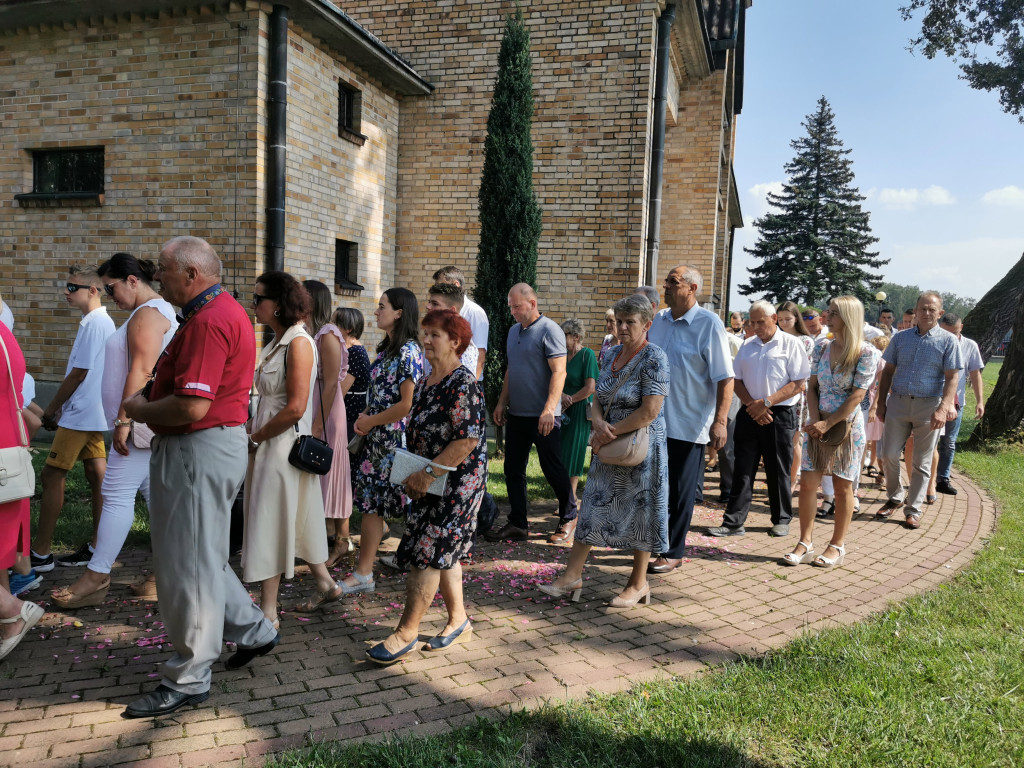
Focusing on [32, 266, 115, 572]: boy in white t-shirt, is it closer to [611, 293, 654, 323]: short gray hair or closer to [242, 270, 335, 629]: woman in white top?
[242, 270, 335, 629]: woman in white top

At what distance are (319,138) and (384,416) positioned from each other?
8.21m

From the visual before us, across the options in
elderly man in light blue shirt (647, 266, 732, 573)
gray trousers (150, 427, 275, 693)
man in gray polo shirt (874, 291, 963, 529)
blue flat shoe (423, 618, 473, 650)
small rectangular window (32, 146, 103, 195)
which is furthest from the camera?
small rectangular window (32, 146, 103, 195)

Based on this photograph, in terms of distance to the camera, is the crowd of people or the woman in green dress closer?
the crowd of people

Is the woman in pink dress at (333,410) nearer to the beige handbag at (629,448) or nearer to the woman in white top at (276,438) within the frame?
the woman in white top at (276,438)

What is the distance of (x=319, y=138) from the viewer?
448 inches

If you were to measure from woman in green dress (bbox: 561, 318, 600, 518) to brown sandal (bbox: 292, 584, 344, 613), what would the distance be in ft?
9.11

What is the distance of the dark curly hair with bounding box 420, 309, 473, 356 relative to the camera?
3.77 metres

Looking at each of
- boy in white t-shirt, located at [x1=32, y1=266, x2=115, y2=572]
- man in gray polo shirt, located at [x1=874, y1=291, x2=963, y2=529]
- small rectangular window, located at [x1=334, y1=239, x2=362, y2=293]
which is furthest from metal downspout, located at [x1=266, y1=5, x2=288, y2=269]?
man in gray polo shirt, located at [x1=874, y1=291, x2=963, y2=529]

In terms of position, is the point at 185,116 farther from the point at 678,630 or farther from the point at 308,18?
the point at 678,630

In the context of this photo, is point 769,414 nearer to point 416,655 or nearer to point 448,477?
point 448,477

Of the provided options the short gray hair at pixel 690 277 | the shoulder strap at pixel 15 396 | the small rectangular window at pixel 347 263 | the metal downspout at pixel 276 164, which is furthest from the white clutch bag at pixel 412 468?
the small rectangular window at pixel 347 263

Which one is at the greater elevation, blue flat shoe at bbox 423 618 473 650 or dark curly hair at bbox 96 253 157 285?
dark curly hair at bbox 96 253 157 285

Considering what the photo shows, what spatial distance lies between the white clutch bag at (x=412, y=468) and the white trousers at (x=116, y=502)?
186 centimetres

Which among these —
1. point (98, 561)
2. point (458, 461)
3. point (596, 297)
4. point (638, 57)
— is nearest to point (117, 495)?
point (98, 561)
